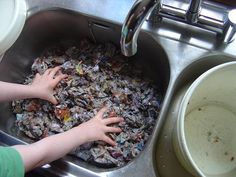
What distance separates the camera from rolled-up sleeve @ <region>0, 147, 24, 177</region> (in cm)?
59

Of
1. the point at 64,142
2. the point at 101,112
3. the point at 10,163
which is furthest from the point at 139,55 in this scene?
the point at 10,163

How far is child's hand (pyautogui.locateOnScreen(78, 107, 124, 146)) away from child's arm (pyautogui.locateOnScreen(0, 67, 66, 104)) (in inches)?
4.5

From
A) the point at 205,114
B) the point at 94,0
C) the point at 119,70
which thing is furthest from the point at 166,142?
the point at 94,0

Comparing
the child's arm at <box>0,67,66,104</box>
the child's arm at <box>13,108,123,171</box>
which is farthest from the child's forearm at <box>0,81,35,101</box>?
the child's arm at <box>13,108,123,171</box>

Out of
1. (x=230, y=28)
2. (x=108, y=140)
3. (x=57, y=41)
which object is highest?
(x=230, y=28)

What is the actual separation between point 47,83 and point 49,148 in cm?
20

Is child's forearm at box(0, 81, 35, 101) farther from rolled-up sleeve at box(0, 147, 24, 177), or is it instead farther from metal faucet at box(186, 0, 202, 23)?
metal faucet at box(186, 0, 202, 23)

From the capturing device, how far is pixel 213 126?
0.75m

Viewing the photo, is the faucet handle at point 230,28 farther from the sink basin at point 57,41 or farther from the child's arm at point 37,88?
the child's arm at point 37,88

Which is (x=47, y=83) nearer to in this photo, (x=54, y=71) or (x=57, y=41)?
(x=54, y=71)

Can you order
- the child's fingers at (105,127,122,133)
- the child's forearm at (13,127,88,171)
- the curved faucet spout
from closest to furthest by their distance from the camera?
the curved faucet spout < the child's forearm at (13,127,88,171) < the child's fingers at (105,127,122,133)

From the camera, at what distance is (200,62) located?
2.49 feet

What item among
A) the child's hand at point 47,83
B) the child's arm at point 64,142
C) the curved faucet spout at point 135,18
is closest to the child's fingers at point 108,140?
the child's arm at point 64,142

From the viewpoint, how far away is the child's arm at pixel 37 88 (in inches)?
30.0
